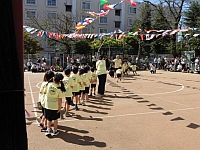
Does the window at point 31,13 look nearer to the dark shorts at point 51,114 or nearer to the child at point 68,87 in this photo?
the child at point 68,87

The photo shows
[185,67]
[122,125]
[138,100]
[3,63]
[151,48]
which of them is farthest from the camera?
[151,48]

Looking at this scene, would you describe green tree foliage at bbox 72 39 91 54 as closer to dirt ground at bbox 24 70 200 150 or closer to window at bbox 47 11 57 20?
window at bbox 47 11 57 20

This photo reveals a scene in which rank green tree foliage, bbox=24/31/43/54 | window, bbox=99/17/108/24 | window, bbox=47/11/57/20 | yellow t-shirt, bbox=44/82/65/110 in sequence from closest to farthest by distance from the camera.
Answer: yellow t-shirt, bbox=44/82/65/110, green tree foliage, bbox=24/31/43/54, window, bbox=47/11/57/20, window, bbox=99/17/108/24

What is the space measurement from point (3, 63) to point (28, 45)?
36451 mm

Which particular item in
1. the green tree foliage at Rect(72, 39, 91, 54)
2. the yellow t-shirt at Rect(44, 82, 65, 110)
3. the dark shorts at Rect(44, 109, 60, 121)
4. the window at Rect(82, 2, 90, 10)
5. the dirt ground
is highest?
the window at Rect(82, 2, 90, 10)

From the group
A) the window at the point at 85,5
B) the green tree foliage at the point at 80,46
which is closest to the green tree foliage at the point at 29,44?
the green tree foliage at the point at 80,46

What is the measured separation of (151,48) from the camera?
40.1m

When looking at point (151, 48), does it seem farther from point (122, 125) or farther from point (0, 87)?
point (0, 87)

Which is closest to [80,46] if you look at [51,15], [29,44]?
[29,44]

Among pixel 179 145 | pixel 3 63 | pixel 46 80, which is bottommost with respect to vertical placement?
pixel 179 145

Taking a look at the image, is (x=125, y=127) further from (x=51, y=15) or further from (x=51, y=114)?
(x=51, y=15)

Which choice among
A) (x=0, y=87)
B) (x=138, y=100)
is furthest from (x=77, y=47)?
(x=0, y=87)

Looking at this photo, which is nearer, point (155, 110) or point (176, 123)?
point (176, 123)

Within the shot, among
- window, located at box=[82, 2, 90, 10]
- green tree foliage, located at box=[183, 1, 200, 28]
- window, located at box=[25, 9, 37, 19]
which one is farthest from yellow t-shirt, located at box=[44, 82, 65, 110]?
window, located at box=[82, 2, 90, 10]
